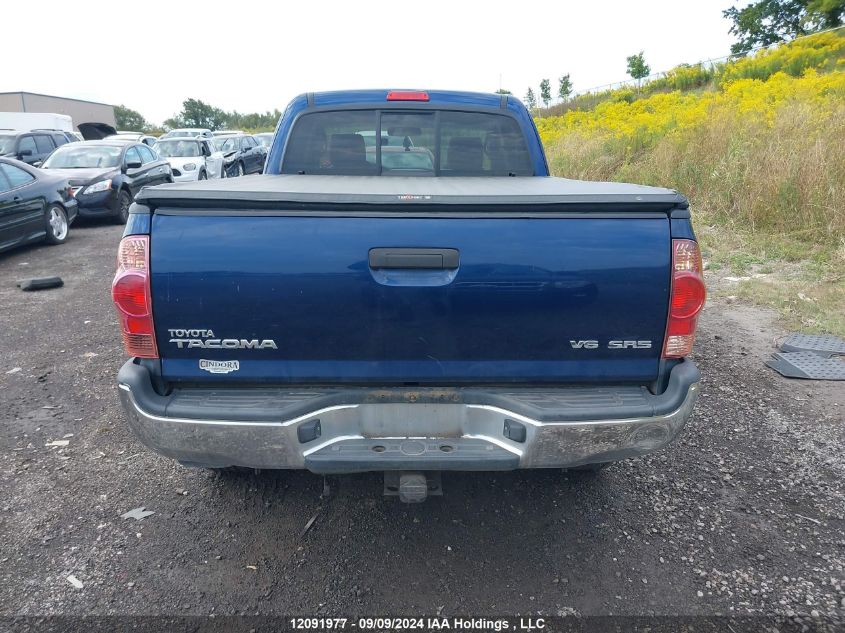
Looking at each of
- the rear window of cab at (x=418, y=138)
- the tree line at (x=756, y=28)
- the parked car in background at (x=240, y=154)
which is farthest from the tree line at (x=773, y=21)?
the rear window of cab at (x=418, y=138)

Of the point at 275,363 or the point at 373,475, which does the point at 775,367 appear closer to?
the point at 373,475

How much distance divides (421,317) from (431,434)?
0.50m

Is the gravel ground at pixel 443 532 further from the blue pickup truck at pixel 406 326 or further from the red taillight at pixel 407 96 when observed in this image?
the red taillight at pixel 407 96

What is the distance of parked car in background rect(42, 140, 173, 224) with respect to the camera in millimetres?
11930

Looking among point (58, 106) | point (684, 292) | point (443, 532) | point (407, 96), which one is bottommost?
point (443, 532)

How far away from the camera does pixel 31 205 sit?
9484mm

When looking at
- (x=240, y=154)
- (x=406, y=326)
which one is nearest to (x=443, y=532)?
(x=406, y=326)

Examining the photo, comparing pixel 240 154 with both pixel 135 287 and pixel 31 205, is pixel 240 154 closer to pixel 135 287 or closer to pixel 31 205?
pixel 31 205

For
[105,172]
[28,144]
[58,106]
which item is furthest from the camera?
[58,106]

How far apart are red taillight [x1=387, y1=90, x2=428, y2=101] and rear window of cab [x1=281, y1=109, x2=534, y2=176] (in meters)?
0.09

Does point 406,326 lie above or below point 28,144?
below

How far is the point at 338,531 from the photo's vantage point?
9.84 feet

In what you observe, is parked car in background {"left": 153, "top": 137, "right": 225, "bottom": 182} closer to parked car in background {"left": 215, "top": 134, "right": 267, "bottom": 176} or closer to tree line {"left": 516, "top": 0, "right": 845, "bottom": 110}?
parked car in background {"left": 215, "top": 134, "right": 267, "bottom": 176}

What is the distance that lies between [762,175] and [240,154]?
1687 centimetres
